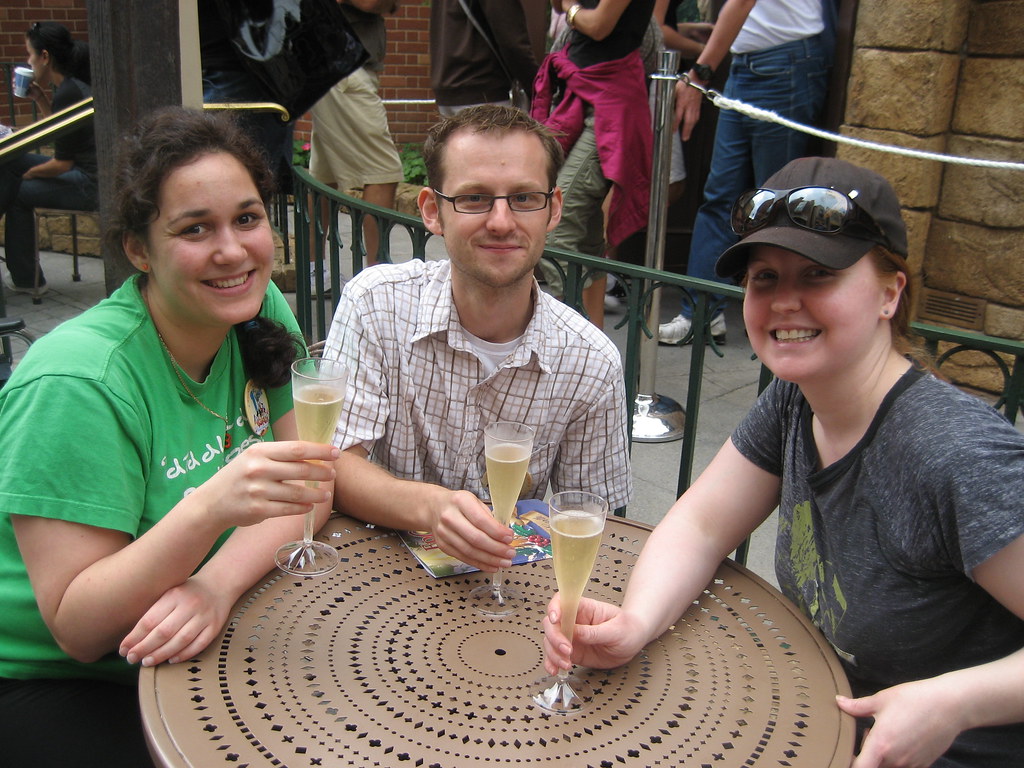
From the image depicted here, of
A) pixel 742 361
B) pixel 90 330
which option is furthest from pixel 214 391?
pixel 742 361

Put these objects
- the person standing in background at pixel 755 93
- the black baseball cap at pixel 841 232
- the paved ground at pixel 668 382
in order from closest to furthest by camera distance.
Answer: the black baseball cap at pixel 841 232 → the paved ground at pixel 668 382 → the person standing in background at pixel 755 93

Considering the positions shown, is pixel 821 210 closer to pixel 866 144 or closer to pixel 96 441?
pixel 96 441

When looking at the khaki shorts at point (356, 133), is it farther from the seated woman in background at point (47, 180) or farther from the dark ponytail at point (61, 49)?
the dark ponytail at point (61, 49)

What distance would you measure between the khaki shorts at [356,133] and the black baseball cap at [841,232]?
15.5 feet

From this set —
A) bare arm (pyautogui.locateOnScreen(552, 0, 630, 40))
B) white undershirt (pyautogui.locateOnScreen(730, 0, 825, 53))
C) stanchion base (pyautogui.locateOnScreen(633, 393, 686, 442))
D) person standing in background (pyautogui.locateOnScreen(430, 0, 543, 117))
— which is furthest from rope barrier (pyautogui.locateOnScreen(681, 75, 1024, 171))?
stanchion base (pyautogui.locateOnScreen(633, 393, 686, 442))

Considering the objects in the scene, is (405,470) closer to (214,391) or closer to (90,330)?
(214,391)

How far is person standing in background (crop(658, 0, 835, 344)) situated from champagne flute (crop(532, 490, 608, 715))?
3.69m

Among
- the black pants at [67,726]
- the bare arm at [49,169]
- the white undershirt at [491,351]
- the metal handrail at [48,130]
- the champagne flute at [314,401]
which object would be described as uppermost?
the metal handrail at [48,130]

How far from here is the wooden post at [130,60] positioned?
275 centimetres

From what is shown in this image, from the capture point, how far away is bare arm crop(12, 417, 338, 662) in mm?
1599

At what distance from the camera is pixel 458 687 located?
160 centimetres

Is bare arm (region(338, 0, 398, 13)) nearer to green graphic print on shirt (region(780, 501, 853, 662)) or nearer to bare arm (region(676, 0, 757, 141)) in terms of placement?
bare arm (region(676, 0, 757, 141))

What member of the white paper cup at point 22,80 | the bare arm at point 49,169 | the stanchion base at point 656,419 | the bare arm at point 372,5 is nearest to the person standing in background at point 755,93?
the stanchion base at point 656,419

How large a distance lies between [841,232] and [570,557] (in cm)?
74
